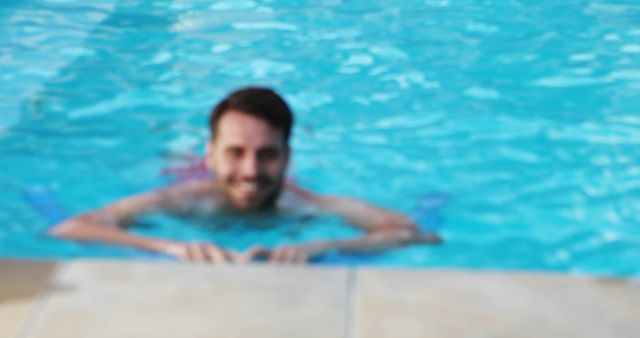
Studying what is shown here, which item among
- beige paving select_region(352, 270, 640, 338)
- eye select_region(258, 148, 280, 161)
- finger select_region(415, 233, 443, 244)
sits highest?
eye select_region(258, 148, 280, 161)

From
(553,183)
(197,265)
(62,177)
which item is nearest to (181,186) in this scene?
(62,177)

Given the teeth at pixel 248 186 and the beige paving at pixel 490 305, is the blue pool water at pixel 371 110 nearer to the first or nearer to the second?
the teeth at pixel 248 186

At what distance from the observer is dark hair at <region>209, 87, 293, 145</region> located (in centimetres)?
423

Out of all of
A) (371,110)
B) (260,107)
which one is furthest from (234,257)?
(371,110)

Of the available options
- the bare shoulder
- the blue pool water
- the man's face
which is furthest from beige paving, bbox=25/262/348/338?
the bare shoulder

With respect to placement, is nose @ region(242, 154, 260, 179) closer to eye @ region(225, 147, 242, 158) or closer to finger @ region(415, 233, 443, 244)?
eye @ region(225, 147, 242, 158)

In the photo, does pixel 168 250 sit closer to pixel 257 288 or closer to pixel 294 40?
pixel 257 288

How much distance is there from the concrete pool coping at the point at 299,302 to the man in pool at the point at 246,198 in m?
0.61

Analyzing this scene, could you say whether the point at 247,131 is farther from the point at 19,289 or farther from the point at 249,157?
the point at 19,289

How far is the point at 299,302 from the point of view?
3156 millimetres

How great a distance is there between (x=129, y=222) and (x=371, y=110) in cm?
178

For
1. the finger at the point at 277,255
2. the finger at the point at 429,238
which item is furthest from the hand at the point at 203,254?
the finger at the point at 429,238

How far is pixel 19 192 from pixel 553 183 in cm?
216

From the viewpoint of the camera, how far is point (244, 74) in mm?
6289
